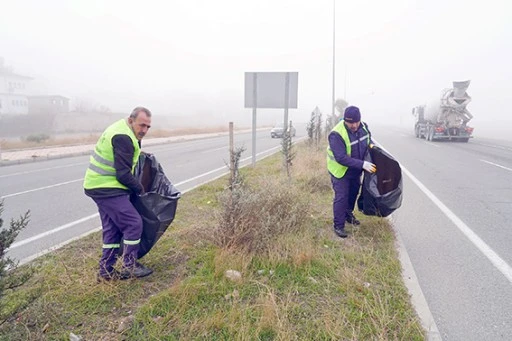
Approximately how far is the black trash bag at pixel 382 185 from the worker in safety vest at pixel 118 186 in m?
2.83

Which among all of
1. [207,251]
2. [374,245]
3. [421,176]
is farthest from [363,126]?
[421,176]

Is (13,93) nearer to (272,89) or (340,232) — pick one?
(272,89)

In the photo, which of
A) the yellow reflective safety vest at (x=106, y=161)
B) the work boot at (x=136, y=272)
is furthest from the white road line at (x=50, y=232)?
the yellow reflective safety vest at (x=106, y=161)

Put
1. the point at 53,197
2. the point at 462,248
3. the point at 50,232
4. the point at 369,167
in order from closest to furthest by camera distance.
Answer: the point at 369,167
the point at 462,248
the point at 50,232
the point at 53,197

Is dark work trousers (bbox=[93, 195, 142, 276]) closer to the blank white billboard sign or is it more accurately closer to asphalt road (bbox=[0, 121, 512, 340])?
asphalt road (bbox=[0, 121, 512, 340])

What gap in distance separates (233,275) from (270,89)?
632 cm

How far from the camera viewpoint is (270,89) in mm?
8523

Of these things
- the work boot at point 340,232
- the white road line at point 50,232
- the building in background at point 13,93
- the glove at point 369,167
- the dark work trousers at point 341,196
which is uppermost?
the building in background at point 13,93

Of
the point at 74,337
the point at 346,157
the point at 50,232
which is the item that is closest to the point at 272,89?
Answer: the point at 346,157

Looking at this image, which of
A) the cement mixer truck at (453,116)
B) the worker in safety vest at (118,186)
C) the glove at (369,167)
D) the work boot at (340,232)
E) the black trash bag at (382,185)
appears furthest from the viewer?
the cement mixer truck at (453,116)

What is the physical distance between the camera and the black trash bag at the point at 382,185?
4.06 meters

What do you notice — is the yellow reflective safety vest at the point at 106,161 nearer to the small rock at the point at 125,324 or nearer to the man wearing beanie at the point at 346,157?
the small rock at the point at 125,324

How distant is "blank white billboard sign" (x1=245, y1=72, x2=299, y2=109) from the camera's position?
8438mm

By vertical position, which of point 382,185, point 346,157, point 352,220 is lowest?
point 352,220
